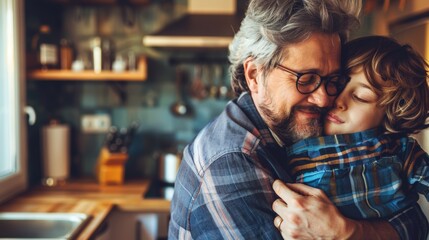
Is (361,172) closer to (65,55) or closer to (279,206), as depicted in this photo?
(279,206)

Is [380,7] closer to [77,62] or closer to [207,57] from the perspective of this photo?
[207,57]

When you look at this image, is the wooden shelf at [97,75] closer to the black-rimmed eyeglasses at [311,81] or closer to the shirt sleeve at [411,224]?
the black-rimmed eyeglasses at [311,81]

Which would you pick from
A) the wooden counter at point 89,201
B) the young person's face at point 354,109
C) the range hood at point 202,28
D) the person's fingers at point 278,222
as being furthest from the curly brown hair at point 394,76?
the wooden counter at point 89,201

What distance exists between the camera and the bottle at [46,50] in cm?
243

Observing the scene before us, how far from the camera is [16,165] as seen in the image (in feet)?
7.33

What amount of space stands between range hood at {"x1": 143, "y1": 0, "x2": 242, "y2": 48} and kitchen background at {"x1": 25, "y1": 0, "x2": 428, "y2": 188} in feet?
0.61

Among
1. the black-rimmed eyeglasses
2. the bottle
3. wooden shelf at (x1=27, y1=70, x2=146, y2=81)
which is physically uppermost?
the bottle

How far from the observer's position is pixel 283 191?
95cm

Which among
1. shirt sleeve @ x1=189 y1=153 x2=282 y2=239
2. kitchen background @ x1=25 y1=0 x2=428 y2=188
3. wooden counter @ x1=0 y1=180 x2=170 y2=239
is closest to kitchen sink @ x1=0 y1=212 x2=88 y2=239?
wooden counter @ x1=0 y1=180 x2=170 y2=239

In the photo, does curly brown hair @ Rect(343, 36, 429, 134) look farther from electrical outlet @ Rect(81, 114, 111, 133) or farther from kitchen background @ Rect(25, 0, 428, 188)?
electrical outlet @ Rect(81, 114, 111, 133)

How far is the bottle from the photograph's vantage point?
7.97 feet

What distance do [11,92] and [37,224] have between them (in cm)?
72

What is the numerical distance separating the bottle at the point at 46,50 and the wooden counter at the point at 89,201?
69 centimetres

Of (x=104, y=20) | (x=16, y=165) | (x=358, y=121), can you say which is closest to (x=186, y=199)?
(x=358, y=121)
